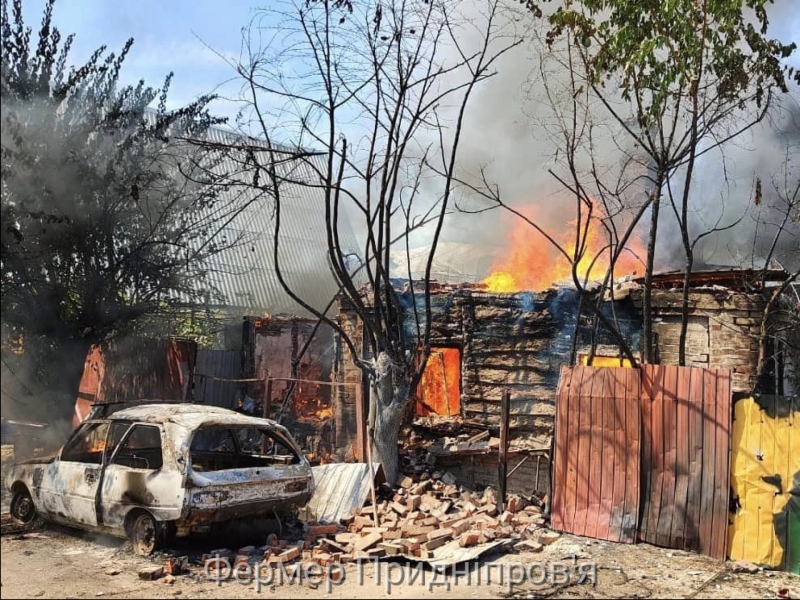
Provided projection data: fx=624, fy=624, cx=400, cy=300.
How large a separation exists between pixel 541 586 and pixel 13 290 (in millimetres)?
6719

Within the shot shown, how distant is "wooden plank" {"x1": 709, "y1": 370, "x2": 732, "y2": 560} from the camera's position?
20.8ft

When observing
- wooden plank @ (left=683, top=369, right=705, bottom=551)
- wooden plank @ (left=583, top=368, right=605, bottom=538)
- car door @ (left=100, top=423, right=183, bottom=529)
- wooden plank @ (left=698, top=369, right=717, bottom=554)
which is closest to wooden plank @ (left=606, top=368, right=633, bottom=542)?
wooden plank @ (left=583, top=368, right=605, bottom=538)

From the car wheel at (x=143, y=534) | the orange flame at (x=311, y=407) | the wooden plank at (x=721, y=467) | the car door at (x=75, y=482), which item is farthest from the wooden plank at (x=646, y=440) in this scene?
the orange flame at (x=311, y=407)

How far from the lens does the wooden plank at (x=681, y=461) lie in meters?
6.55

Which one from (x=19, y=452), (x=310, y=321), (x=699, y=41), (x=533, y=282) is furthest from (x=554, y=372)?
(x=19, y=452)

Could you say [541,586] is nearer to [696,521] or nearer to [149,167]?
[696,521]

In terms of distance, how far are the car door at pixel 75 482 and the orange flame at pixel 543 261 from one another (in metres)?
9.99

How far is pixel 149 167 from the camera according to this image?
9.66 metres

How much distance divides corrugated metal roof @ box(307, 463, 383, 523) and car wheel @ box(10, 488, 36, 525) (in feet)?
10.6

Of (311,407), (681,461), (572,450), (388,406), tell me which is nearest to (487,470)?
(388,406)

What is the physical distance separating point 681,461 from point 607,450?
0.75m

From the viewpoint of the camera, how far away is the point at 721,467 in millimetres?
6434

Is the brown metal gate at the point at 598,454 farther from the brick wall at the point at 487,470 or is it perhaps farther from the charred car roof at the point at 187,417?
the charred car roof at the point at 187,417

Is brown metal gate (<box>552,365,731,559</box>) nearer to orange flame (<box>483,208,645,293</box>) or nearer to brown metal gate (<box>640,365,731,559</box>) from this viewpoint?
brown metal gate (<box>640,365,731,559</box>)
